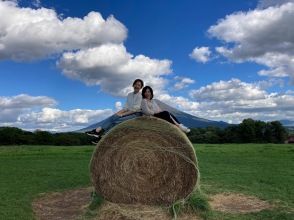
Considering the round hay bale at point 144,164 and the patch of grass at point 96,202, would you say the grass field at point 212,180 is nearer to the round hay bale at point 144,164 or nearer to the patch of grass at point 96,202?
the round hay bale at point 144,164

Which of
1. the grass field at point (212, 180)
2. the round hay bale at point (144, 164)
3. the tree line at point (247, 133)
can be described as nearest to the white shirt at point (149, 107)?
the round hay bale at point (144, 164)

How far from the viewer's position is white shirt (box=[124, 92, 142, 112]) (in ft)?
31.4

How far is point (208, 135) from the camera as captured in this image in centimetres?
3631

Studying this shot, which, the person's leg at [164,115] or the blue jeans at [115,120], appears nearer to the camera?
the person's leg at [164,115]

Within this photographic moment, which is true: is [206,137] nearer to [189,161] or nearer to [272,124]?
[272,124]

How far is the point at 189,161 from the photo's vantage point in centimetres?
852

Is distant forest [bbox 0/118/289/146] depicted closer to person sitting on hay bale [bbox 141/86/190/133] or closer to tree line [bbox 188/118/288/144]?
tree line [bbox 188/118/288/144]

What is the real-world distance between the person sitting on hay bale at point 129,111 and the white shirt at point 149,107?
1.41 feet

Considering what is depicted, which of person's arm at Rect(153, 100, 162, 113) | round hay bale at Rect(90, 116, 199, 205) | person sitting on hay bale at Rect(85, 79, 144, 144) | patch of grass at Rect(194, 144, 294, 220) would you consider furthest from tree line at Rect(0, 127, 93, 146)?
round hay bale at Rect(90, 116, 199, 205)

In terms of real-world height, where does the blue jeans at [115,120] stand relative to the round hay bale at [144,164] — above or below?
above

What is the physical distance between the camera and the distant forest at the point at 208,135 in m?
35.7

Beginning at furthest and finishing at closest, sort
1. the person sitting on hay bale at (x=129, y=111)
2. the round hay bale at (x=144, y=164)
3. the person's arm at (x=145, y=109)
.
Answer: the person sitting on hay bale at (x=129, y=111), the person's arm at (x=145, y=109), the round hay bale at (x=144, y=164)

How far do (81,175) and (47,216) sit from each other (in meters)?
5.60

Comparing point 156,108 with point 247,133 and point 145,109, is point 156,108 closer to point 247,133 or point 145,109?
point 145,109
